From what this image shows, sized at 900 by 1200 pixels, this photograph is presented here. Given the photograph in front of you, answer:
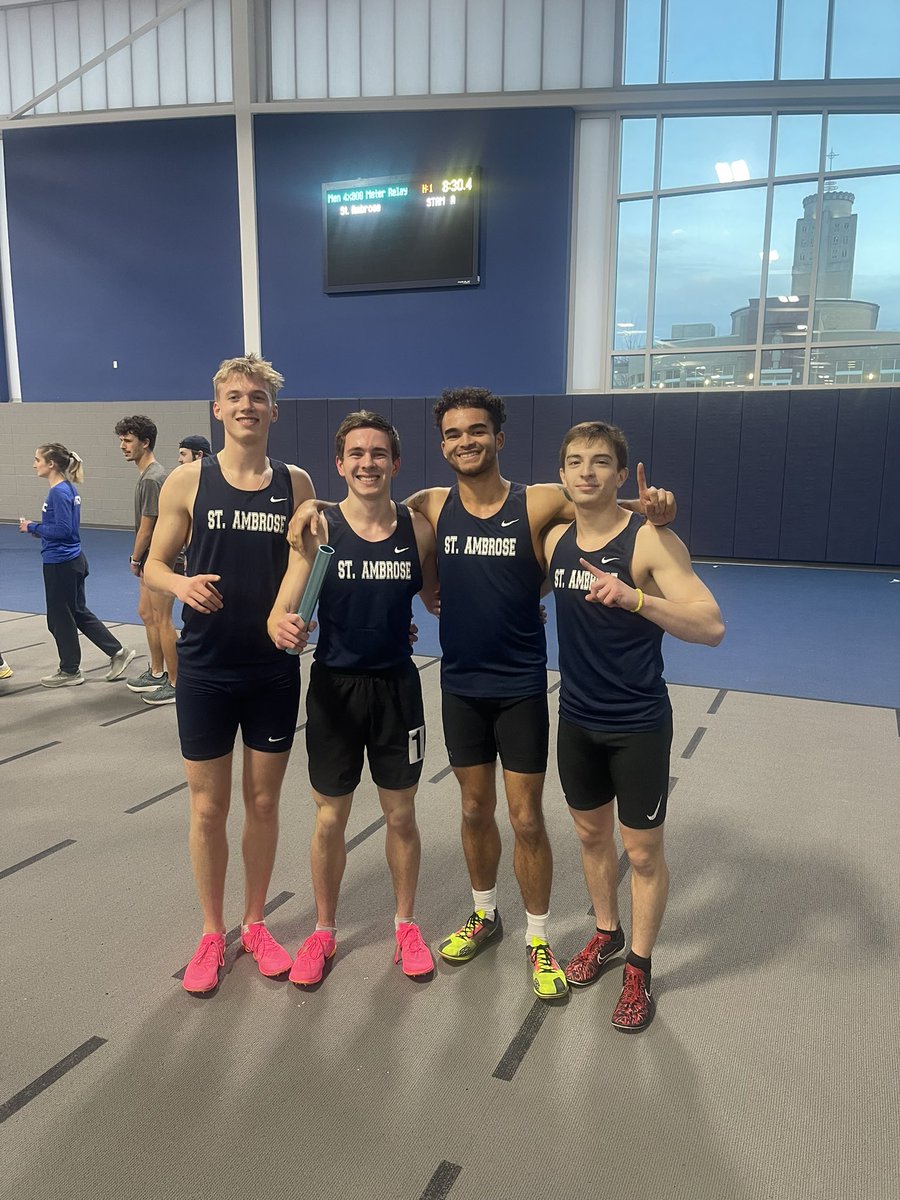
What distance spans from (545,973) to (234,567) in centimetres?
144

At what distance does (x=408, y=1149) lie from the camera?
1744 mm

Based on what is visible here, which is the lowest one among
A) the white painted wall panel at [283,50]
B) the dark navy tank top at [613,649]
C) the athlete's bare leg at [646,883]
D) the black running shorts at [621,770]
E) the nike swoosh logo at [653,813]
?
the athlete's bare leg at [646,883]

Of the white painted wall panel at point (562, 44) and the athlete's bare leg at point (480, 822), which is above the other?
the white painted wall panel at point (562, 44)

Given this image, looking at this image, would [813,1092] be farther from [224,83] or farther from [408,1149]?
[224,83]

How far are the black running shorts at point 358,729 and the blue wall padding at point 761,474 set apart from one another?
321 inches

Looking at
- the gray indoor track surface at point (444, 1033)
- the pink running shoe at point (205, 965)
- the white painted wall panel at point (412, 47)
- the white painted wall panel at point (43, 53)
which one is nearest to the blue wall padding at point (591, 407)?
the white painted wall panel at point (412, 47)

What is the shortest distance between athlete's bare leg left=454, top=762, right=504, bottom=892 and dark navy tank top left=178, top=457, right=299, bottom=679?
27.4 inches

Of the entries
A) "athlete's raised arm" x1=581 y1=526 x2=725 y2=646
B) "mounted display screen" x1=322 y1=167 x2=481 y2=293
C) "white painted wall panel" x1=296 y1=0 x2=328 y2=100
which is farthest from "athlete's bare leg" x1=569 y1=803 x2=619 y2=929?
"white painted wall panel" x1=296 y1=0 x2=328 y2=100

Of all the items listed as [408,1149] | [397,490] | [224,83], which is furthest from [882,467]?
[224,83]

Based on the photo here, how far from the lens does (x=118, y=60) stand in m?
11.4

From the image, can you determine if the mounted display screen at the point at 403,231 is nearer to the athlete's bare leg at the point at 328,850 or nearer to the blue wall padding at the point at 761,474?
the blue wall padding at the point at 761,474

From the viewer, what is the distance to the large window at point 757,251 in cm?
914

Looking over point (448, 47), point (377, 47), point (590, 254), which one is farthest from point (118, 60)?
point (590, 254)

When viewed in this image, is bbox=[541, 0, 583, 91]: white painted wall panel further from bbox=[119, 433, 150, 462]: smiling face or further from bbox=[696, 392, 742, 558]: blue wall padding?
bbox=[119, 433, 150, 462]: smiling face
